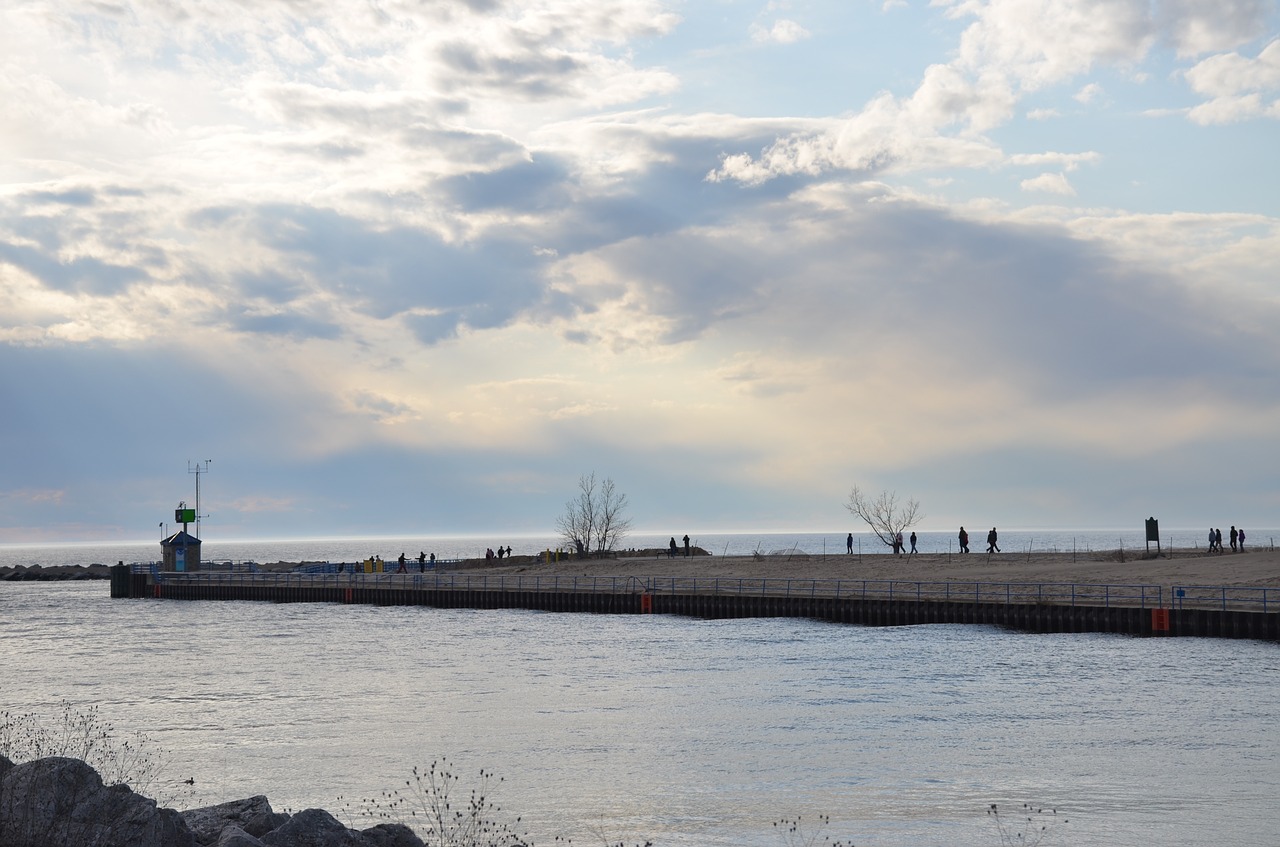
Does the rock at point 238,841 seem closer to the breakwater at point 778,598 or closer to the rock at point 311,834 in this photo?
the rock at point 311,834

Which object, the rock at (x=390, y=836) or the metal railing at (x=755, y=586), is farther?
the metal railing at (x=755, y=586)

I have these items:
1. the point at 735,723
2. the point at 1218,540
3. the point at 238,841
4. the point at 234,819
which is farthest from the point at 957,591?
the point at 238,841

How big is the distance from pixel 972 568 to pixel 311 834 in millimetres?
74899

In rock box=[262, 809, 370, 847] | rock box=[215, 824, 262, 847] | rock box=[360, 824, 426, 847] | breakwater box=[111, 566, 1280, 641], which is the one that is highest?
rock box=[215, 824, 262, 847]

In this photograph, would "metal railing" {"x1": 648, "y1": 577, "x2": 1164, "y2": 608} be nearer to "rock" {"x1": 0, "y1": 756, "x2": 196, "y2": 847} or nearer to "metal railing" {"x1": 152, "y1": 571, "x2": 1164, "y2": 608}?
"metal railing" {"x1": 152, "y1": 571, "x2": 1164, "y2": 608}

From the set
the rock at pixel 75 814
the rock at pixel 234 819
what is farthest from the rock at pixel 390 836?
the rock at pixel 75 814

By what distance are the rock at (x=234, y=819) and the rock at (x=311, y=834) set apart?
633 millimetres

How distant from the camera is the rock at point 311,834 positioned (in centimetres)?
1461

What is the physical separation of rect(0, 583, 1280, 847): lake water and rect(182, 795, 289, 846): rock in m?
5.80

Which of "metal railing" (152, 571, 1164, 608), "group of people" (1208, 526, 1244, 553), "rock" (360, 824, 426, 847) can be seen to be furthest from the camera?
"group of people" (1208, 526, 1244, 553)

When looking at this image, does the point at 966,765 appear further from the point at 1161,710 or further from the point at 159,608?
the point at 159,608

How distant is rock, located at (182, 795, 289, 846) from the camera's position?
15.6 metres

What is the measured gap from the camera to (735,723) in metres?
33.3

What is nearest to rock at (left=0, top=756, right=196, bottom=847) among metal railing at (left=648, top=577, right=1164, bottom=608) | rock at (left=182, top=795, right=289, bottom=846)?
rock at (left=182, top=795, right=289, bottom=846)
